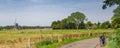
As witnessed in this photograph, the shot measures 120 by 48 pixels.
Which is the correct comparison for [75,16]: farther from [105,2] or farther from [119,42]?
[119,42]

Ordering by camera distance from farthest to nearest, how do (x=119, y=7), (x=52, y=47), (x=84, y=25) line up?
1. (x=84, y=25)
2. (x=119, y=7)
3. (x=52, y=47)

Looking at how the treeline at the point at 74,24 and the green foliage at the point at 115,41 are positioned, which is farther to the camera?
the treeline at the point at 74,24

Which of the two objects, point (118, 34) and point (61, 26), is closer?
point (118, 34)

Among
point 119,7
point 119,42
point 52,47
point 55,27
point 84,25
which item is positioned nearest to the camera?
point 119,42

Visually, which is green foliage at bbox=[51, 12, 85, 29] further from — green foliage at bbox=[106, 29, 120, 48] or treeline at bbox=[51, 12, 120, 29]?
green foliage at bbox=[106, 29, 120, 48]

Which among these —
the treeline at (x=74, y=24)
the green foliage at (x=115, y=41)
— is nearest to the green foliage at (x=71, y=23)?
the treeline at (x=74, y=24)

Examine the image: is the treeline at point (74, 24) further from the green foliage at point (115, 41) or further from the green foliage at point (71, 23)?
the green foliage at point (115, 41)

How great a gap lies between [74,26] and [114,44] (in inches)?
6541

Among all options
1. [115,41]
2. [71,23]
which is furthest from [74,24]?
[115,41]

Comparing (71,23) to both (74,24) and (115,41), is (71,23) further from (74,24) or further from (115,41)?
(115,41)

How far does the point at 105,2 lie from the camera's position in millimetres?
35406

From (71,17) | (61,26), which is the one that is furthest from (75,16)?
(61,26)

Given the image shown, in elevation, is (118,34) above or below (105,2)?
below

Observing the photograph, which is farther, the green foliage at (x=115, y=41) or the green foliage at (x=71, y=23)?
the green foliage at (x=71, y=23)
